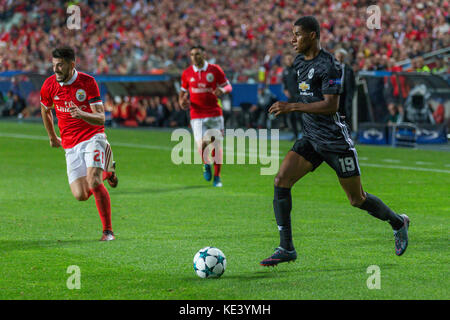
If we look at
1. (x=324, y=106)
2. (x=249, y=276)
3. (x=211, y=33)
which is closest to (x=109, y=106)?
(x=211, y=33)

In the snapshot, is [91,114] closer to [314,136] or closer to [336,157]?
[314,136]

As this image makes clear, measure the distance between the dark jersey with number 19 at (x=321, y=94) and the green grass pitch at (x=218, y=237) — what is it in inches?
45.4

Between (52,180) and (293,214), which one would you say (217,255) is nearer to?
(293,214)

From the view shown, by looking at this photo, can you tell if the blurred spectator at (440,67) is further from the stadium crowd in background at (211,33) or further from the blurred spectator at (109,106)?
the blurred spectator at (109,106)

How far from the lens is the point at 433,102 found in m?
23.5

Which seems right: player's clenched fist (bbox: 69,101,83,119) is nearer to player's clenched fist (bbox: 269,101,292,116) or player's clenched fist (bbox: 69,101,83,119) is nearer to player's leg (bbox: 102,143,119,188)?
player's leg (bbox: 102,143,119,188)

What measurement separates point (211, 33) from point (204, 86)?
20.2 m

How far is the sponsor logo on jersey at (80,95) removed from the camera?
9.57 m

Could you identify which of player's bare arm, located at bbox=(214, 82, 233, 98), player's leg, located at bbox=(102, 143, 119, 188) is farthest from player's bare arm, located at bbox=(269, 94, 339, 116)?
player's bare arm, located at bbox=(214, 82, 233, 98)

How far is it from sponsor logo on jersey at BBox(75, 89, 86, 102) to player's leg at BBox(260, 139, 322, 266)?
2.77 meters

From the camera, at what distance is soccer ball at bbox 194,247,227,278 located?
288 inches

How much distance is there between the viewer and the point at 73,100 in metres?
9.62

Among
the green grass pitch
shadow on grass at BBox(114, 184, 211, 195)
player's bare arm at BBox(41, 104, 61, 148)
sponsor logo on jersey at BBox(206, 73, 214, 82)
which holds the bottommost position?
the green grass pitch

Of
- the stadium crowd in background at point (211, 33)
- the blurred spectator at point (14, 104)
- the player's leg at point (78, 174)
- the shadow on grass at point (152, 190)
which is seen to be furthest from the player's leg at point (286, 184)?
the blurred spectator at point (14, 104)
